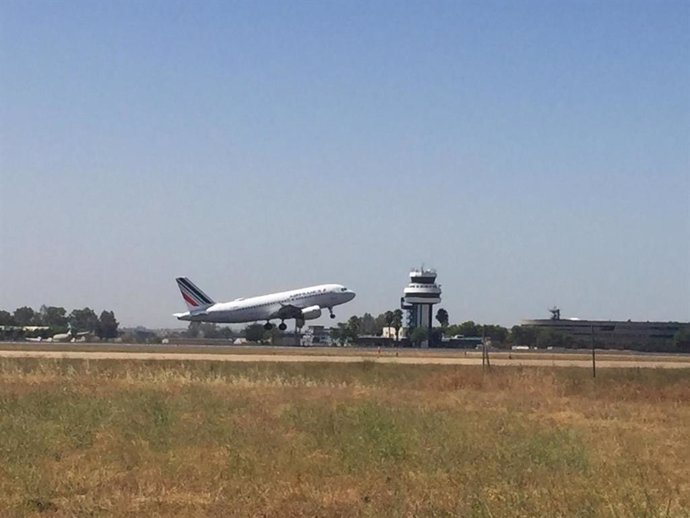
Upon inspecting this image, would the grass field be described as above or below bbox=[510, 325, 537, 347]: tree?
below

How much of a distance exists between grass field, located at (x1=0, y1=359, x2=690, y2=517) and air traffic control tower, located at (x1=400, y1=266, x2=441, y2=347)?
158 meters

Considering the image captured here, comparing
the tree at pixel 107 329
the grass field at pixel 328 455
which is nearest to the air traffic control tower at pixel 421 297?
the tree at pixel 107 329

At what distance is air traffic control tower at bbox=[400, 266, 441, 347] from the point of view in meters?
189

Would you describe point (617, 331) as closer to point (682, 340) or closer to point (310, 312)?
point (682, 340)

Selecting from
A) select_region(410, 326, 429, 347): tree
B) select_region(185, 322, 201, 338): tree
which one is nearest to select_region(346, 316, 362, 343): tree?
select_region(410, 326, 429, 347): tree

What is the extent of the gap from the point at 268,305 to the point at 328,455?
111 metres

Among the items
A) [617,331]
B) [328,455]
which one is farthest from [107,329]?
[328,455]

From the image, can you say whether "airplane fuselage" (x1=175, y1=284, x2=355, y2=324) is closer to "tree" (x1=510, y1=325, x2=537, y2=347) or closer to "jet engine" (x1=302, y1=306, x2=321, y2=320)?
"jet engine" (x1=302, y1=306, x2=321, y2=320)

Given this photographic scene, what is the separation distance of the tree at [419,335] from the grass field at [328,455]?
444 ft

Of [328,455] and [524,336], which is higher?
[524,336]

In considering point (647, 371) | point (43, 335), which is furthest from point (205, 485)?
point (43, 335)

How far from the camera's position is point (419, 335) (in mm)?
173375

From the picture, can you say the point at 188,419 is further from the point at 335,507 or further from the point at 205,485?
the point at 335,507

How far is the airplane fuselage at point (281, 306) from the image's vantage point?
407 feet
